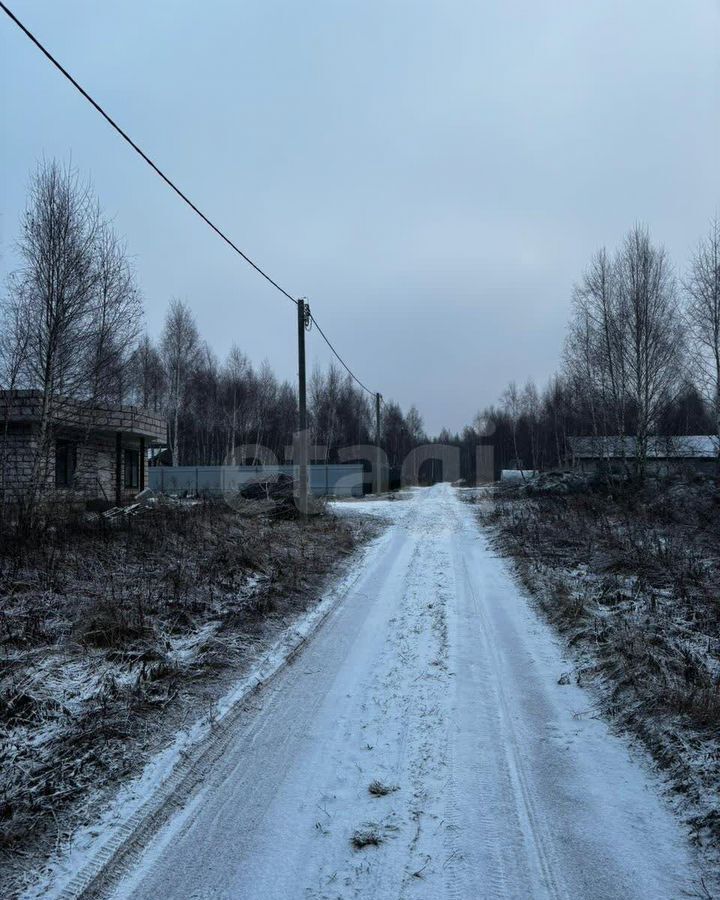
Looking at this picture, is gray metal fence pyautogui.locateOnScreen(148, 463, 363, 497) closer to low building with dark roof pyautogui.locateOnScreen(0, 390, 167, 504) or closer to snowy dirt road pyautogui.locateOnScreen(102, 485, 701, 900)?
low building with dark roof pyautogui.locateOnScreen(0, 390, 167, 504)

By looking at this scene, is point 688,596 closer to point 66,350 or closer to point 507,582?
point 507,582

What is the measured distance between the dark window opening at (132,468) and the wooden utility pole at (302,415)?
559 inches

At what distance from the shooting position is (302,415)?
16.8 m

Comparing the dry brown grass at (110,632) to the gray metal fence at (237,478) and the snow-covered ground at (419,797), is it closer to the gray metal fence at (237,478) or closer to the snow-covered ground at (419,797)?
the snow-covered ground at (419,797)

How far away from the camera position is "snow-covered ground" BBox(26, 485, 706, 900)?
109 inches

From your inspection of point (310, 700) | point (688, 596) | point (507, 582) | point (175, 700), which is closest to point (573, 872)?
point (310, 700)

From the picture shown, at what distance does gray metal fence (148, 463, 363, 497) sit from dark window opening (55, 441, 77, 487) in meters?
8.68

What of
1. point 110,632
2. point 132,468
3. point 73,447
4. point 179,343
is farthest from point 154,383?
point 110,632

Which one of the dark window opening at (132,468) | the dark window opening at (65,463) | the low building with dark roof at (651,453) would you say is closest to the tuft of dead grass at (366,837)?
the dark window opening at (65,463)

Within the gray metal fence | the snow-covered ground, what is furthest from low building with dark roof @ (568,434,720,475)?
the snow-covered ground

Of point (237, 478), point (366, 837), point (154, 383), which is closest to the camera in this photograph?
point (366, 837)

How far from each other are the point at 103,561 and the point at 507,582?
20.6 feet

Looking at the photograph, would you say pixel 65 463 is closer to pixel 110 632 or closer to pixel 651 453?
pixel 110 632

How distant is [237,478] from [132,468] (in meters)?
7.08
